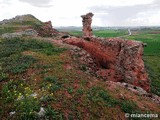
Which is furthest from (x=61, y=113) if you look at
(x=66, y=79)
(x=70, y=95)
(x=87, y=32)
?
(x=87, y=32)

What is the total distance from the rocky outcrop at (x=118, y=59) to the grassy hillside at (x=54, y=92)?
5.68 metres

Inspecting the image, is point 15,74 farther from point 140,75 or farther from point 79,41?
point 140,75

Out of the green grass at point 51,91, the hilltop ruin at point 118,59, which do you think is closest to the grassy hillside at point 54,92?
the green grass at point 51,91

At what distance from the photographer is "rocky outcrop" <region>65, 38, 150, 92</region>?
30.0m

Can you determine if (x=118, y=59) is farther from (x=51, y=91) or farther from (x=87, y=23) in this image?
(x=87, y=23)

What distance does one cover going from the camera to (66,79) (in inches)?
867

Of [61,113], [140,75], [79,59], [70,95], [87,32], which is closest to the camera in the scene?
[61,113]

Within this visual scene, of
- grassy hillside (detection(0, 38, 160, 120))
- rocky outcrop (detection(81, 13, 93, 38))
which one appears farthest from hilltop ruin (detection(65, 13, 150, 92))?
rocky outcrop (detection(81, 13, 93, 38))

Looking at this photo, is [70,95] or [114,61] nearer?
[70,95]

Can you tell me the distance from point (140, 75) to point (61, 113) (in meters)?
15.4

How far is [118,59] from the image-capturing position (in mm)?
31500

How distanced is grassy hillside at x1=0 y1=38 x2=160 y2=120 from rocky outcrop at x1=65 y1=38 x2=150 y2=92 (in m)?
5.68

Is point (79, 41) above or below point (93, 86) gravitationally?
above

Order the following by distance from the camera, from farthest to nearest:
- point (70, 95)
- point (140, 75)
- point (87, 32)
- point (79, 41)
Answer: point (87, 32)
point (79, 41)
point (140, 75)
point (70, 95)
